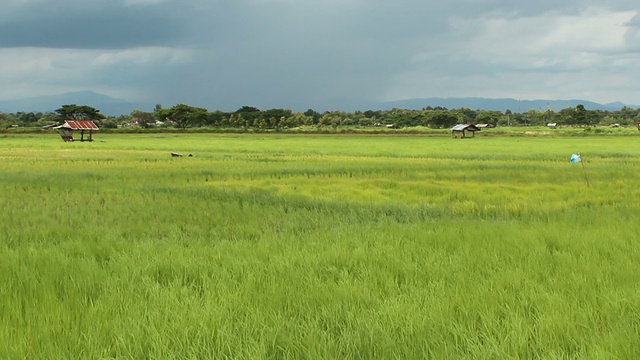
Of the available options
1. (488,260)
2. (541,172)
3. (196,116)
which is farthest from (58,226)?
(196,116)

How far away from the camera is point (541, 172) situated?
1727 cm

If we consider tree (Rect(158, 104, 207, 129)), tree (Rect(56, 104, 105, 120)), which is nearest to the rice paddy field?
tree (Rect(56, 104, 105, 120))

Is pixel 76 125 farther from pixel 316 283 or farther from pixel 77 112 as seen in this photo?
pixel 316 283

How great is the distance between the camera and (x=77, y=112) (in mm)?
89562

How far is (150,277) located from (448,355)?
2.91m

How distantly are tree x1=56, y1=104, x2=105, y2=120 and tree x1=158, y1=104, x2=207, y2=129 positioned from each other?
48.3 feet

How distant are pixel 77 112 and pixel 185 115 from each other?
66.4ft

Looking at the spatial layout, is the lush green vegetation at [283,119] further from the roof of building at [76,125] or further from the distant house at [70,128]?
the distant house at [70,128]

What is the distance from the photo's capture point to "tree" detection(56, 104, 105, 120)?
88.9 meters

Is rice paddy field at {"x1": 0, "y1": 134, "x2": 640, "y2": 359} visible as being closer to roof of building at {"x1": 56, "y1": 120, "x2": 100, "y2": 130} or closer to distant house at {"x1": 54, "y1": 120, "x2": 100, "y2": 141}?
distant house at {"x1": 54, "y1": 120, "x2": 100, "y2": 141}

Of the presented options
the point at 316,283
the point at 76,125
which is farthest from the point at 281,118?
the point at 316,283

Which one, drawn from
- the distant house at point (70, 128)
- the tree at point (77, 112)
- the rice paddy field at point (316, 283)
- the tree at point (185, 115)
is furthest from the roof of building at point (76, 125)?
the rice paddy field at point (316, 283)

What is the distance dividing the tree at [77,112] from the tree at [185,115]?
48.3 feet

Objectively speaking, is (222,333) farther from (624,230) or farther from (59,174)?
(59,174)
